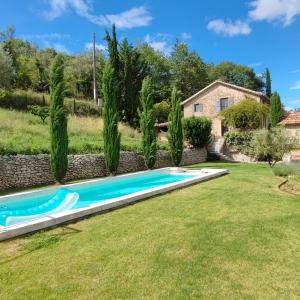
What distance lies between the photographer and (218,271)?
14.6ft

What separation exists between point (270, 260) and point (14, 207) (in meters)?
7.19

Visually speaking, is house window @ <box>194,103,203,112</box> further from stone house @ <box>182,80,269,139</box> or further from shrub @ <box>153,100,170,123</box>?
shrub @ <box>153,100,170,123</box>

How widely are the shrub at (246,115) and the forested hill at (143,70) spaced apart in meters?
10.8

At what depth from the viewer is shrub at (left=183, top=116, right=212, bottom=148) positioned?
2444 centimetres

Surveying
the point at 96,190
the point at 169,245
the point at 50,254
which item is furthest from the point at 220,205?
the point at 96,190

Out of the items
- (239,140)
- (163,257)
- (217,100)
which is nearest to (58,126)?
(163,257)

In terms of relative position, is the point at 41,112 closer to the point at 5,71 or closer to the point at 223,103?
the point at 5,71

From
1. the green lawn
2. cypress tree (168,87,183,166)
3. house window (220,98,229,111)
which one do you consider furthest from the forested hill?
the green lawn

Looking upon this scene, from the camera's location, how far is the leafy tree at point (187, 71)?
51000 mm

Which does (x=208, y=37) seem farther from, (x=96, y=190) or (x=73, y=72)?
(x=96, y=190)

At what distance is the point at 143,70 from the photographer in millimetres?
34281

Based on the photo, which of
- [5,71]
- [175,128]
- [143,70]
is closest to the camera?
[175,128]

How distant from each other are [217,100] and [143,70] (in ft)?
30.2

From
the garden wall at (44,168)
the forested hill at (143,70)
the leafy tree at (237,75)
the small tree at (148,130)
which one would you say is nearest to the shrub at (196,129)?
the garden wall at (44,168)
